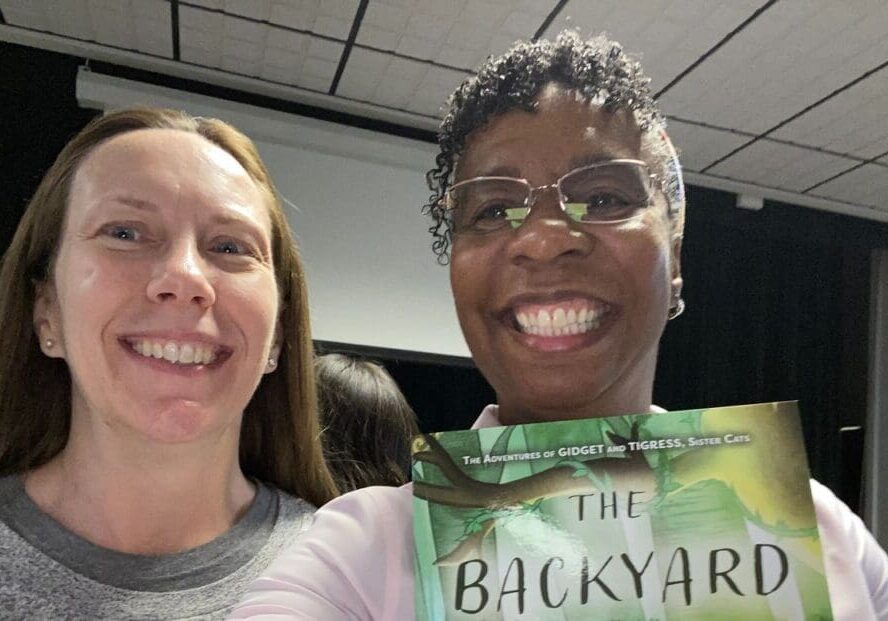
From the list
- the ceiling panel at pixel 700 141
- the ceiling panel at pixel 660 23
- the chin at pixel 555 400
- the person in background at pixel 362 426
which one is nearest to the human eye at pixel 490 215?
the chin at pixel 555 400

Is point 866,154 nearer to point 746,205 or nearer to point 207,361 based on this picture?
point 746,205

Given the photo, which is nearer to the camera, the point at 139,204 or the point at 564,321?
the point at 564,321

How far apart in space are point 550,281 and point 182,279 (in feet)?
1.27

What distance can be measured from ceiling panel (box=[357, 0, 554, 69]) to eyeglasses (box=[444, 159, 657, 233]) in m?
1.39

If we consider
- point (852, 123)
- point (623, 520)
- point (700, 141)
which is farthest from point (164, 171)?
point (852, 123)

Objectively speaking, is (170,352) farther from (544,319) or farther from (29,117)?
(29,117)

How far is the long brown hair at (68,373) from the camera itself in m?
0.85

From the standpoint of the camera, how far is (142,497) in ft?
2.70

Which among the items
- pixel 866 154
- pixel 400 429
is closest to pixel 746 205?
pixel 866 154

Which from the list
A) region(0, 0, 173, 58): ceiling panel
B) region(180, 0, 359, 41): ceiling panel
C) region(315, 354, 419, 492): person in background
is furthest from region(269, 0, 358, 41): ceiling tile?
region(315, 354, 419, 492): person in background

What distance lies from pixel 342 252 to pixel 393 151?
0.39 m

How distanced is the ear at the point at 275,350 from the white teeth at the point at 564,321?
17.0 inches

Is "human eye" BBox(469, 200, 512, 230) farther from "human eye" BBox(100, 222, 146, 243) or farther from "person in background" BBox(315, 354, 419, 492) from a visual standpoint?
"person in background" BBox(315, 354, 419, 492)

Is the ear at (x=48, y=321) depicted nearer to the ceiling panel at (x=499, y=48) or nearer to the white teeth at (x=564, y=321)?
the white teeth at (x=564, y=321)
